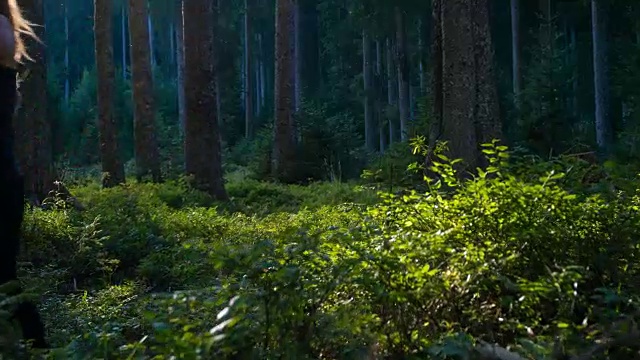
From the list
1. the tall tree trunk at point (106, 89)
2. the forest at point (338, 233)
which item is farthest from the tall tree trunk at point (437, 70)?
the tall tree trunk at point (106, 89)

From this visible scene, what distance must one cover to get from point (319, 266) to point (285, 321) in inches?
21.3

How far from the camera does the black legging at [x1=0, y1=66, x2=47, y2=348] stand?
3441 millimetres

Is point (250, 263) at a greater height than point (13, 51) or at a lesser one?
lesser

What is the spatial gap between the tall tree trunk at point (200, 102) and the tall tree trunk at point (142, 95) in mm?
4344

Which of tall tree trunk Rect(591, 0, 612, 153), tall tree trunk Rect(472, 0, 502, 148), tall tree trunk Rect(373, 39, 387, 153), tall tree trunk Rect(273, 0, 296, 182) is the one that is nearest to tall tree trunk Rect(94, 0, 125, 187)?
tall tree trunk Rect(273, 0, 296, 182)

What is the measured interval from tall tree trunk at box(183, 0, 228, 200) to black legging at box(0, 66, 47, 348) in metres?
9.53

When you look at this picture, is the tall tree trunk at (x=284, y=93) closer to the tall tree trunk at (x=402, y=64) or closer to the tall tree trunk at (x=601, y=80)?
the tall tree trunk at (x=402, y=64)

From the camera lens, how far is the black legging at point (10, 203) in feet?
11.3

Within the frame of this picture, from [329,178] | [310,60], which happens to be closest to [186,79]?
[329,178]

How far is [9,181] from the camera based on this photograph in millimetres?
3469

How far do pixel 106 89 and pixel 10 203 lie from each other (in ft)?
44.3

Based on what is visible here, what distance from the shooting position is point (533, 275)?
3701mm

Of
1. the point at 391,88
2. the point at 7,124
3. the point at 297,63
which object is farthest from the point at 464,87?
the point at 391,88

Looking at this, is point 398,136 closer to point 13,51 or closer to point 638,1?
point 638,1
